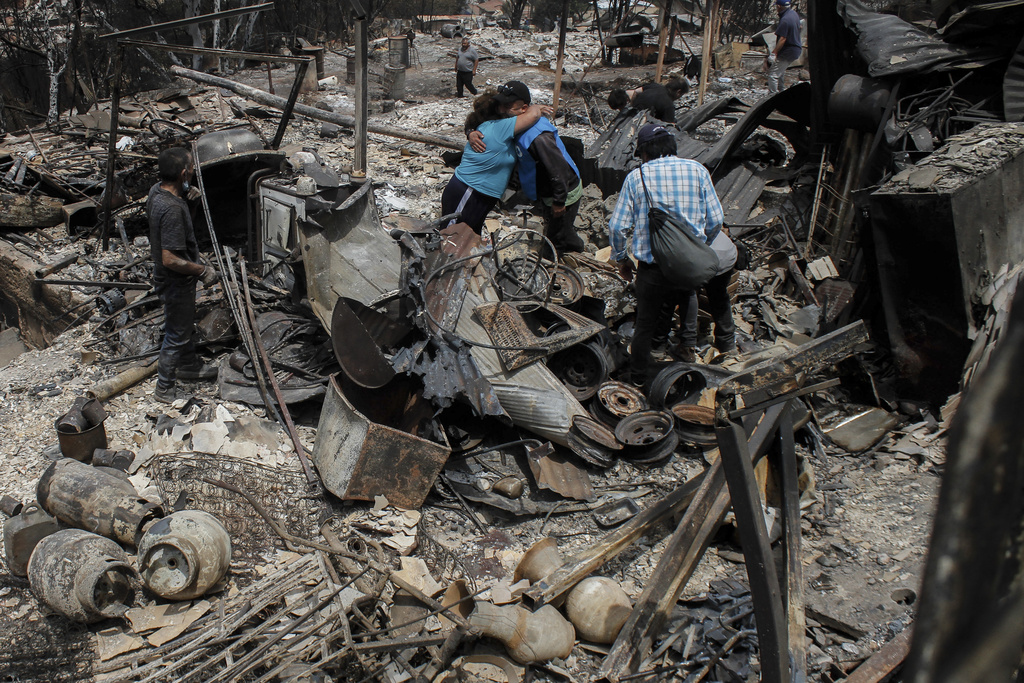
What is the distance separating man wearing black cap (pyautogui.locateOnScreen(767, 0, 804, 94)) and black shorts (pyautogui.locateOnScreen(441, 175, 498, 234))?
25.3 ft

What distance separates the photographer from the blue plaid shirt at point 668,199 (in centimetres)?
445

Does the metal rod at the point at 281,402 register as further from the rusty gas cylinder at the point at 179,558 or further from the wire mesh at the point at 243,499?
the rusty gas cylinder at the point at 179,558

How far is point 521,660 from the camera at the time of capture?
2.94 meters

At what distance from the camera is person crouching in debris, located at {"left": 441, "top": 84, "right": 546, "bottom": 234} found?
559cm

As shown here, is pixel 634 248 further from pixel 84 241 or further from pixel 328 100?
pixel 328 100

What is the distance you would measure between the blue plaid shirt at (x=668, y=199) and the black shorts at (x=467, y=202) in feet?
5.24

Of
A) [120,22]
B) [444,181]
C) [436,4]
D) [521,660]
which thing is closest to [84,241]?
[444,181]

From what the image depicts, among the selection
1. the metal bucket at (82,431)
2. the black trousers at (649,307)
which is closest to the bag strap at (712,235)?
the black trousers at (649,307)

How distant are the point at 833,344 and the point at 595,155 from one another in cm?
697

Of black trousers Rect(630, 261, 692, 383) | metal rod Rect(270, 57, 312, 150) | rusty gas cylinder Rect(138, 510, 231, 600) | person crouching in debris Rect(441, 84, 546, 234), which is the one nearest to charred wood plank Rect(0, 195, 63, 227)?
metal rod Rect(270, 57, 312, 150)

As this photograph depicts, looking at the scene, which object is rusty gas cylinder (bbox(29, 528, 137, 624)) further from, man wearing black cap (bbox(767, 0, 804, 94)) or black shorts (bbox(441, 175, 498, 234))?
man wearing black cap (bbox(767, 0, 804, 94))

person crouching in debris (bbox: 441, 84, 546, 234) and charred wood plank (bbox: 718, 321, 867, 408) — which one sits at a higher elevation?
person crouching in debris (bbox: 441, 84, 546, 234)

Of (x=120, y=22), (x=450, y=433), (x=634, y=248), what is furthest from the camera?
(x=120, y=22)

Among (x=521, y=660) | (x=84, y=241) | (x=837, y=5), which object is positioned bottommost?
(x=521, y=660)
